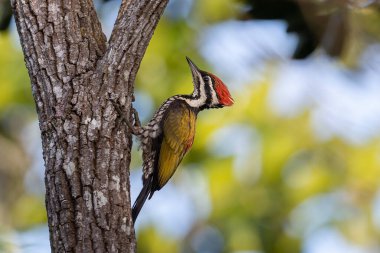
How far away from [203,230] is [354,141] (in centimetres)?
189

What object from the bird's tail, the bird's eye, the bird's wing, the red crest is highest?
the bird's eye

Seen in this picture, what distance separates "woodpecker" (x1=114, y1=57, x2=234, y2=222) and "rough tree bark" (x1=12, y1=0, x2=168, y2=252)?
3.32ft

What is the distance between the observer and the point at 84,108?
3.90 meters

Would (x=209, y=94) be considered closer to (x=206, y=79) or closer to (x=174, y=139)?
(x=206, y=79)

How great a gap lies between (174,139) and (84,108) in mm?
1503

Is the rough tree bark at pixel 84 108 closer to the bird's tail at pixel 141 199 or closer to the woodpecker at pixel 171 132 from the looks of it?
the bird's tail at pixel 141 199

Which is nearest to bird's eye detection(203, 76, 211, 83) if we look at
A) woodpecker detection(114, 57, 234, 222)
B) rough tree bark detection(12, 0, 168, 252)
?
woodpecker detection(114, 57, 234, 222)

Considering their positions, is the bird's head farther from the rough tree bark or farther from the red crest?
the rough tree bark

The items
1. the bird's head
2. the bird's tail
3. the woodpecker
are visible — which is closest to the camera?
the bird's tail

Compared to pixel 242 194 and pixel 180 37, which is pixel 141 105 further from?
pixel 242 194

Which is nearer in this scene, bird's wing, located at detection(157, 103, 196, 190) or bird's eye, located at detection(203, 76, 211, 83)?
bird's wing, located at detection(157, 103, 196, 190)

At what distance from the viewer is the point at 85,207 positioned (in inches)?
147

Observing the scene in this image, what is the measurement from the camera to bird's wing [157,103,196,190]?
523cm

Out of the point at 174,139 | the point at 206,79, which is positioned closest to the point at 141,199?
the point at 174,139
